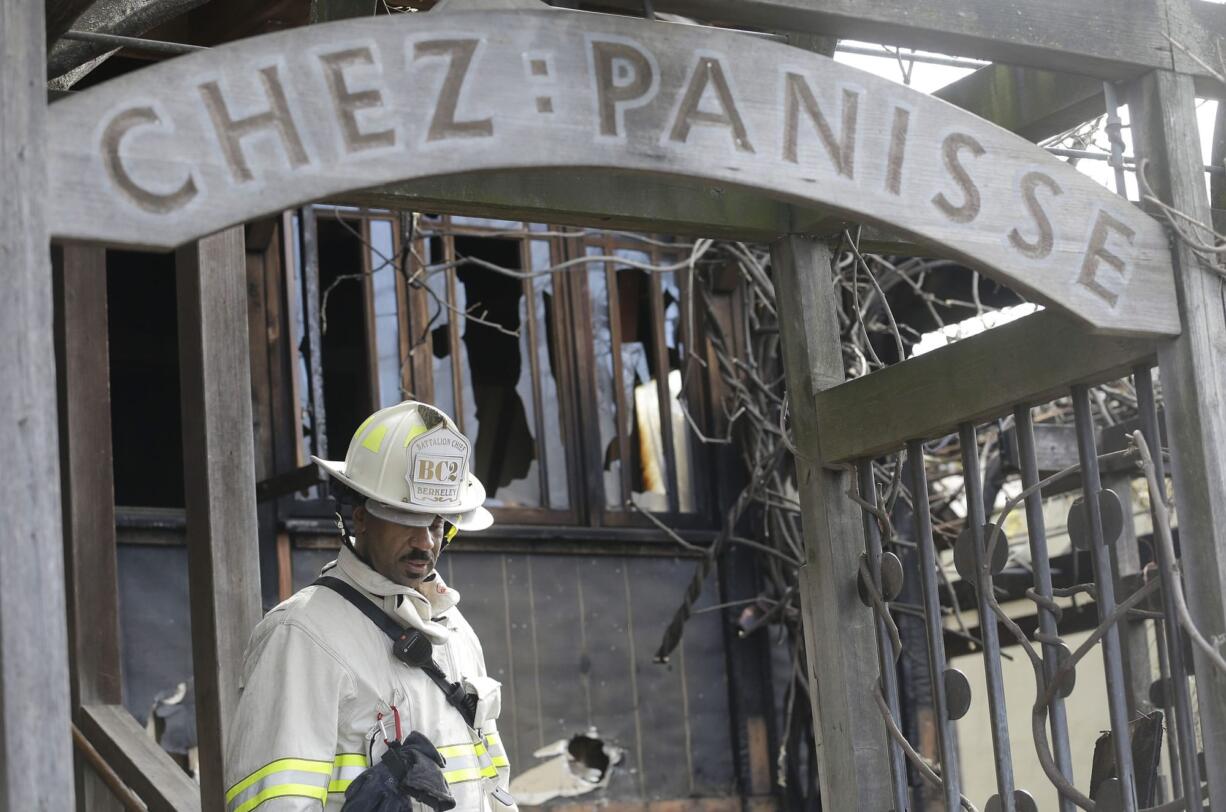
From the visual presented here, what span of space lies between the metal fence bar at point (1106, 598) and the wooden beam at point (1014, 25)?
0.75 meters

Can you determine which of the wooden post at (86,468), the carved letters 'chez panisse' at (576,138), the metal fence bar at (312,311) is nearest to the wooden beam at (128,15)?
the wooden post at (86,468)

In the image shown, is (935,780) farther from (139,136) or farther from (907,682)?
(907,682)

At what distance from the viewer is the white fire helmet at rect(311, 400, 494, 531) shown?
14.1 ft

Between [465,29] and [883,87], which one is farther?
[883,87]

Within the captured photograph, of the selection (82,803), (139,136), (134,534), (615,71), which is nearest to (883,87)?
(615,71)

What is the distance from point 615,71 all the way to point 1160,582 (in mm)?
1628

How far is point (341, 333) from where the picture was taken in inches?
331

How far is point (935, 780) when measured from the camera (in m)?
4.11

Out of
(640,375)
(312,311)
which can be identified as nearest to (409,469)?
(312,311)

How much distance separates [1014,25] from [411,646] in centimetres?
200

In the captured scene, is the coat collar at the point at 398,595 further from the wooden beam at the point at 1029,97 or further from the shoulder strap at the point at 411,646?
the wooden beam at the point at 1029,97

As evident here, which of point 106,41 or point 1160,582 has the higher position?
point 106,41

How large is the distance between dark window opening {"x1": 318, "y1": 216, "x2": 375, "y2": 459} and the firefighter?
12.1 feet

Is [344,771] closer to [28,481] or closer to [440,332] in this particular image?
[28,481]
